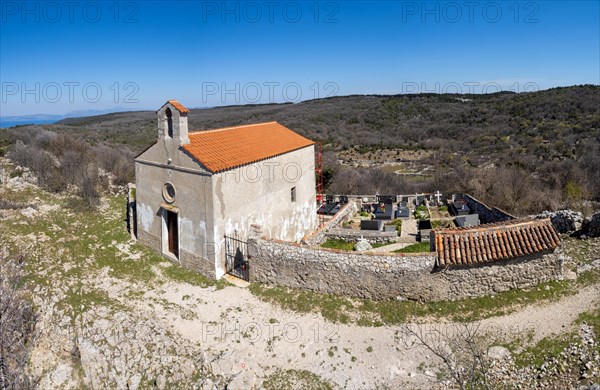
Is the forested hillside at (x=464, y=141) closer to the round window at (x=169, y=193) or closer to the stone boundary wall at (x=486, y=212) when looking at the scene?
the stone boundary wall at (x=486, y=212)

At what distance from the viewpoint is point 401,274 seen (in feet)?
43.4

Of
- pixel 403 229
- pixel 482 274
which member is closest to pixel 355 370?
pixel 482 274

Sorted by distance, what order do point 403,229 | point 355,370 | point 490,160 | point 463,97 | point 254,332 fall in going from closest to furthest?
point 355,370 → point 254,332 → point 403,229 → point 490,160 → point 463,97

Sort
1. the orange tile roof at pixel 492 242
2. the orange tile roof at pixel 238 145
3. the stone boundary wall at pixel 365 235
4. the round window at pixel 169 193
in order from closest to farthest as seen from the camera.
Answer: the orange tile roof at pixel 492 242, the orange tile roof at pixel 238 145, the round window at pixel 169 193, the stone boundary wall at pixel 365 235

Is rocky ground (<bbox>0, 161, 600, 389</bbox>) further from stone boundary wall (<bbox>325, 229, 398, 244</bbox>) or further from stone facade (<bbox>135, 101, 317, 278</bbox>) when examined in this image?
stone boundary wall (<bbox>325, 229, 398, 244</bbox>)

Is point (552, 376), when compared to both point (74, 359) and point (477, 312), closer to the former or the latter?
point (477, 312)

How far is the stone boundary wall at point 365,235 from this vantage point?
2044 centimetres

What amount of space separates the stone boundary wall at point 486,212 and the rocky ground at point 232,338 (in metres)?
3.82

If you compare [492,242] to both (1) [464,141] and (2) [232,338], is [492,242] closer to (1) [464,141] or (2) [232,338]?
(2) [232,338]

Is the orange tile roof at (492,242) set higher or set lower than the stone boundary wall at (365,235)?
higher

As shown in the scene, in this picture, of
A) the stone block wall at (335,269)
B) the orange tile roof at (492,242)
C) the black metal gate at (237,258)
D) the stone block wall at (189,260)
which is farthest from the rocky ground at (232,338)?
the orange tile roof at (492,242)

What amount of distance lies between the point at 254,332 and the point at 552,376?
26.9 feet

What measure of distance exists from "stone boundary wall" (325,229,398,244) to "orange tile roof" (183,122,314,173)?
4.98m

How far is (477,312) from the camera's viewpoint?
1262cm
